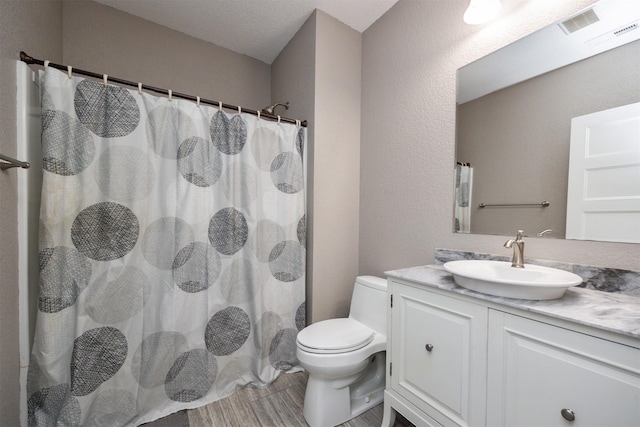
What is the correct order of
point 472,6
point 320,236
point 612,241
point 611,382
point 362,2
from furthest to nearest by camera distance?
1. point 320,236
2. point 362,2
3. point 472,6
4. point 612,241
5. point 611,382

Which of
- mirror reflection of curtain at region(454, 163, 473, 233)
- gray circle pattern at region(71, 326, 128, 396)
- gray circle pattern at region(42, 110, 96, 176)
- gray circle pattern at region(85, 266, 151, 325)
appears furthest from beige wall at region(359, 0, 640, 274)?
gray circle pattern at region(42, 110, 96, 176)

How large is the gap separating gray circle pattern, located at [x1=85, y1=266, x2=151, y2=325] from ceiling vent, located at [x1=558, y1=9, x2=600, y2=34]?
7.31ft

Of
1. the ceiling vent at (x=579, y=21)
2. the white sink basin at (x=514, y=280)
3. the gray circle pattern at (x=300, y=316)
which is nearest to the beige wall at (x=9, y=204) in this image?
the gray circle pattern at (x=300, y=316)

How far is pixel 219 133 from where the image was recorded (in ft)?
5.21

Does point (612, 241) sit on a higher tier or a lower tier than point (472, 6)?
lower

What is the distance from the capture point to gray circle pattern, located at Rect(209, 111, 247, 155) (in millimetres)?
1577

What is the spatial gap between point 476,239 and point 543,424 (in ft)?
2.42

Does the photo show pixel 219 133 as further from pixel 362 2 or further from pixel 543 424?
pixel 543 424

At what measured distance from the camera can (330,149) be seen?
6.12 feet

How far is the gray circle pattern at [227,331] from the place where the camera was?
155 cm

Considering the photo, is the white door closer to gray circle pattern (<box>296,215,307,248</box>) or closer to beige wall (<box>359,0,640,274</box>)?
beige wall (<box>359,0,640,274</box>)

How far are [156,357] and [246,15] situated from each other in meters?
2.28

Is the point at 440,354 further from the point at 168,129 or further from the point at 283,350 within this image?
the point at 168,129

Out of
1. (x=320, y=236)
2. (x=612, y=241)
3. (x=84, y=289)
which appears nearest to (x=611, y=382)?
(x=612, y=241)
